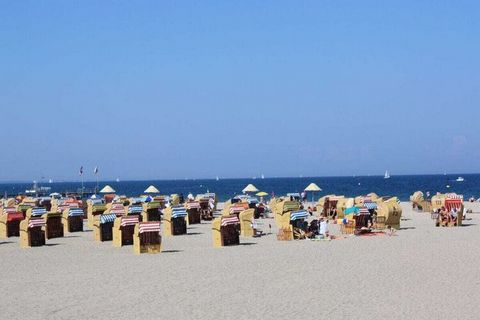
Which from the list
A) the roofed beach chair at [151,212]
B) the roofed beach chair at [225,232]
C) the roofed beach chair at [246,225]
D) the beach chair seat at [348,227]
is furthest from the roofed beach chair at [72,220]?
the beach chair seat at [348,227]

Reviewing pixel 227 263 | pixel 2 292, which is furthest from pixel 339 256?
pixel 2 292

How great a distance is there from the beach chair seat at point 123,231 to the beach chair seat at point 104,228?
144 centimetres

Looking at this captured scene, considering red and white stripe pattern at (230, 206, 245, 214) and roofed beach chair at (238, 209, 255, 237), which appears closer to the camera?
roofed beach chair at (238, 209, 255, 237)

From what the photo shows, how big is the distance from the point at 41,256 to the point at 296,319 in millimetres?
9436

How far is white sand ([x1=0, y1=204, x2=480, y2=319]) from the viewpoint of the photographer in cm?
966

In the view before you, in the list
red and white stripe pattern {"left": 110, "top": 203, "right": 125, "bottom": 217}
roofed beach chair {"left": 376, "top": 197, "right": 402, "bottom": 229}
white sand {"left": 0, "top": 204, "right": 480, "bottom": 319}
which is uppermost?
red and white stripe pattern {"left": 110, "top": 203, "right": 125, "bottom": 217}

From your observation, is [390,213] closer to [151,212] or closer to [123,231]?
[123,231]

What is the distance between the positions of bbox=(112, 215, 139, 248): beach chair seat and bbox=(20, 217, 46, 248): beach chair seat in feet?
7.37

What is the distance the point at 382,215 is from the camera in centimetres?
2159

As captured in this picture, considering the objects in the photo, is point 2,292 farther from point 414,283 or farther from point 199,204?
point 199,204

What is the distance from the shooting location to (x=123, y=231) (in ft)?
61.5

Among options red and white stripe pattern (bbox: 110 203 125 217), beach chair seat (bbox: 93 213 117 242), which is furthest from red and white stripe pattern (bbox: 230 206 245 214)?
beach chair seat (bbox: 93 213 117 242)

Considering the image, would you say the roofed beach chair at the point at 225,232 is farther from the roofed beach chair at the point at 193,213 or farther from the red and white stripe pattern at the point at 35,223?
the roofed beach chair at the point at 193,213

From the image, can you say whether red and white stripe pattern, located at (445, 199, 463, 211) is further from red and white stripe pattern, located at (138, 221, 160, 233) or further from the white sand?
red and white stripe pattern, located at (138, 221, 160, 233)
